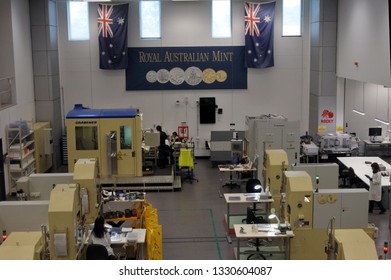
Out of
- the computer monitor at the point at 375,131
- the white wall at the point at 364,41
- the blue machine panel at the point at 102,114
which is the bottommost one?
the computer monitor at the point at 375,131

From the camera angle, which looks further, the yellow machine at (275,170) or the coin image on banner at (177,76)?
the coin image on banner at (177,76)

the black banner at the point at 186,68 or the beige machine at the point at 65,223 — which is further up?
the black banner at the point at 186,68

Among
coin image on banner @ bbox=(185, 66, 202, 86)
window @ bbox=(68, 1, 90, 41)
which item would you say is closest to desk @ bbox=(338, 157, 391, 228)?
coin image on banner @ bbox=(185, 66, 202, 86)

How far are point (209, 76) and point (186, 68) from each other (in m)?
0.96

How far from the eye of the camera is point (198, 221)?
13.8 m

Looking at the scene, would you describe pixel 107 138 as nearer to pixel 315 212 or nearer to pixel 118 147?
pixel 118 147

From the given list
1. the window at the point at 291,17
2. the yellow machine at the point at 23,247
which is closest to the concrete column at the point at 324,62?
the window at the point at 291,17

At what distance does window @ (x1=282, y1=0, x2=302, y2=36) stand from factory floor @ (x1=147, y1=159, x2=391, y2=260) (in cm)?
664

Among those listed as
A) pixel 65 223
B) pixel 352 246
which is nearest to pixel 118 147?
pixel 65 223

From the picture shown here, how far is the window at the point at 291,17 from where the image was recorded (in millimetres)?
20797

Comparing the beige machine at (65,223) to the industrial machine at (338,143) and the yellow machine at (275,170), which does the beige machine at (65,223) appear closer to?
the yellow machine at (275,170)

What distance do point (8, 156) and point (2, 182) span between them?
1.25 meters

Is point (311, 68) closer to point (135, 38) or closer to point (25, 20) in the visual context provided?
point (135, 38)
